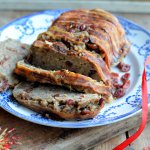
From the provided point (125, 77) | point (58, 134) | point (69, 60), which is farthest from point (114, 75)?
point (58, 134)

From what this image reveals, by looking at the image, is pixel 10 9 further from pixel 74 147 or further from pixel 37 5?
pixel 74 147

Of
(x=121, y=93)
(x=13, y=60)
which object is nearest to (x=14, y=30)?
(x=13, y=60)

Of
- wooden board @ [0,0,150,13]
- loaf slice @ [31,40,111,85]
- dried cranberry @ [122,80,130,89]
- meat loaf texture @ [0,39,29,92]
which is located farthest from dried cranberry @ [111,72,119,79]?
wooden board @ [0,0,150,13]

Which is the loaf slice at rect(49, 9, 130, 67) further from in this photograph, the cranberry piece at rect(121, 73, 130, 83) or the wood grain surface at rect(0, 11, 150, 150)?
the wood grain surface at rect(0, 11, 150, 150)

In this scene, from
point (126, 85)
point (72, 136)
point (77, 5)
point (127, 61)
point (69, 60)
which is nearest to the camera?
point (72, 136)

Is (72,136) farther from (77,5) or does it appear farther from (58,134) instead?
(77,5)

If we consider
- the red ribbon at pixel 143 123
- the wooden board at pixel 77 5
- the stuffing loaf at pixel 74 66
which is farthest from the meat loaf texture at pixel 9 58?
the wooden board at pixel 77 5
